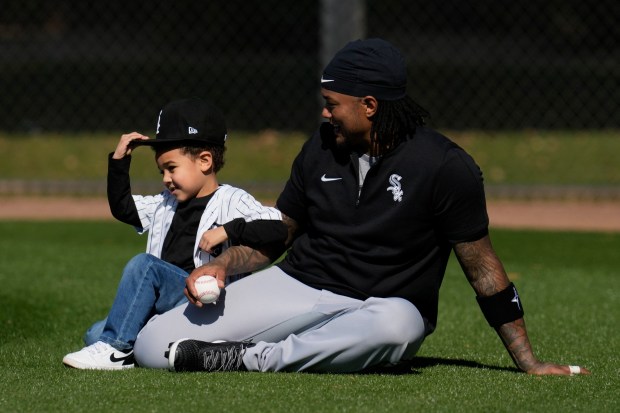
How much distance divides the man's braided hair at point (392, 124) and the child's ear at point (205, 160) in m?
0.72

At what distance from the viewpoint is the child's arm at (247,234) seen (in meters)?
4.48

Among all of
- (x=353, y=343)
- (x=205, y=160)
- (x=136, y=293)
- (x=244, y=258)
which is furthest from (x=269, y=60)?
(x=353, y=343)

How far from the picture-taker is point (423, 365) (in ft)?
15.4

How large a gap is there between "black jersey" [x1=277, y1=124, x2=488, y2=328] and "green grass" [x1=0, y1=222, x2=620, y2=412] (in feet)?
1.14

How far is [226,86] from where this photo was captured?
1320 cm

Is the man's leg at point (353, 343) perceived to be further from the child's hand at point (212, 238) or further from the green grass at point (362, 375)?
the child's hand at point (212, 238)

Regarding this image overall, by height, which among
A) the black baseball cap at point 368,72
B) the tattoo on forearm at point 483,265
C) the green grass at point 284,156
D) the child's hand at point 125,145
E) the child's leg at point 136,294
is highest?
the black baseball cap at point 368,72

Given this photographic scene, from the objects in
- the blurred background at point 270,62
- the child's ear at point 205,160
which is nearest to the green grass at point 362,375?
the child's ear at point 205,160

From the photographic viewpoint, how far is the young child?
14.8ft

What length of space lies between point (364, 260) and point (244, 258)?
0.48 meters

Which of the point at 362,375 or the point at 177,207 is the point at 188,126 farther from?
the point at 362,375

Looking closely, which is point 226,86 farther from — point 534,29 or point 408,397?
point 408,397

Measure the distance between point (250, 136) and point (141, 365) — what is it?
840 cm

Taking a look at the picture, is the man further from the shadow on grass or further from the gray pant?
the shadow on grass
